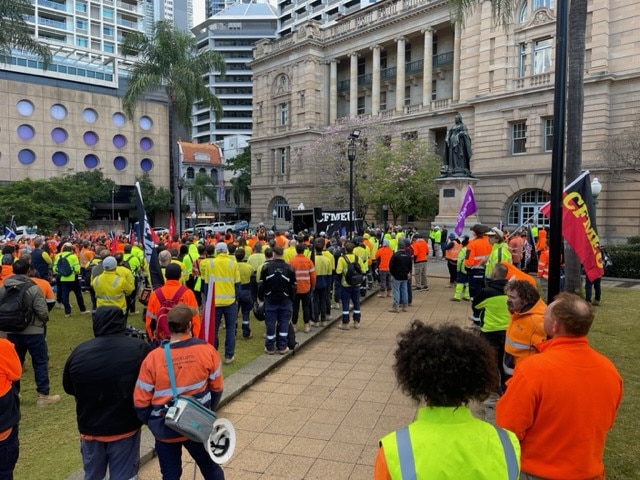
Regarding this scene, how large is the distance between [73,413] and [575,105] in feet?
29.0

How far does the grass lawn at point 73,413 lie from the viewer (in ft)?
15.1

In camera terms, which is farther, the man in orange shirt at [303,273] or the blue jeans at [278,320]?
the man in orange shirt at [303,273]

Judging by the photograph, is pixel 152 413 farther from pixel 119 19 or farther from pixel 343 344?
pixel 119 19

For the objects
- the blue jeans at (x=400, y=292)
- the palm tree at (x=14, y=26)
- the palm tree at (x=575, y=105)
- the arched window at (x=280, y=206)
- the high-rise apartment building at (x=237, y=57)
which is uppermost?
the high-rise apartment building at (x=237, y=57)

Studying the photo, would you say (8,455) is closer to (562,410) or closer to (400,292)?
(562,410)

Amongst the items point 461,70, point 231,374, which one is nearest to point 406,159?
point 461,70

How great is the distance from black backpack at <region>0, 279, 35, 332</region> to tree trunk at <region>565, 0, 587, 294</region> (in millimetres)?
8204

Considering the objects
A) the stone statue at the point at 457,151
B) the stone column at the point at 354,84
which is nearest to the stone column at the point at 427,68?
the stone column at the point at 354,84

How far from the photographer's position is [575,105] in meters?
8.11

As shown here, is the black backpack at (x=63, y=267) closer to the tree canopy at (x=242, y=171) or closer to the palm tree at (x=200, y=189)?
the palm tree at (x=200, y=189)

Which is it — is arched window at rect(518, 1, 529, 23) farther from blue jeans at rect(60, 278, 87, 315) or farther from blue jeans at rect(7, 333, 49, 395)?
blue jeans at rect(7, 333, 49, 395)

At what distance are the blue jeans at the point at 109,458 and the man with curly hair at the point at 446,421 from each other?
2.36m

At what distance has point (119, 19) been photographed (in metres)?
78.1

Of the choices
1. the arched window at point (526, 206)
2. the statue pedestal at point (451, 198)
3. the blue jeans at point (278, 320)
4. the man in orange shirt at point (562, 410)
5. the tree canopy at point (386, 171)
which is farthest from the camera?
the tree canopy at point (386, 171)
